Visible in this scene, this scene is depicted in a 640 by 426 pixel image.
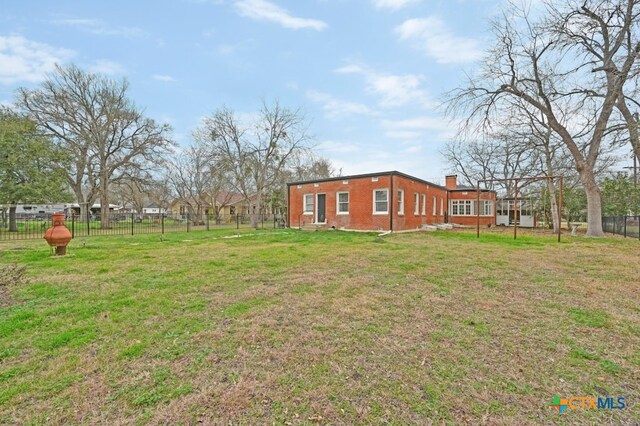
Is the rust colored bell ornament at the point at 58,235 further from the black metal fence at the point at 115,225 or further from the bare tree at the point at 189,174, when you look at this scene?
the bare tree at the point at 189,174

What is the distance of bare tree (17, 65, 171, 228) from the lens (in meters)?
20.3

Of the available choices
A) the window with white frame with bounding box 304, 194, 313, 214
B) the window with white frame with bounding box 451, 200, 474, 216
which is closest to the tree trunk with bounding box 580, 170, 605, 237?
the window with white frame with bounding box 451, 200, 474, 216

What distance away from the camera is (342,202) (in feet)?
57.0

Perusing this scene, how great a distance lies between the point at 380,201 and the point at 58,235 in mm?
13204

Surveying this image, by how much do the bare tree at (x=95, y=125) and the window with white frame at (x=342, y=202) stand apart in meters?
15.3

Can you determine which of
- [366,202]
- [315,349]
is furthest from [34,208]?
[315,349]

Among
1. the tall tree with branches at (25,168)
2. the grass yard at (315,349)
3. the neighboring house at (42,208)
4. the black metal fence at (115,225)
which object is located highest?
the tall tree with branches at (25,168)

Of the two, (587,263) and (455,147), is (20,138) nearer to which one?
(587,263)

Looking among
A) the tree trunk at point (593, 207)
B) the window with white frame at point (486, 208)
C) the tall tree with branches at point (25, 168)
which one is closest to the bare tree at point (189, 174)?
the tall tree with branches at point (25, 168)

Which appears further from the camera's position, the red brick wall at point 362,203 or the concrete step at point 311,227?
the concrete step at point 311,227

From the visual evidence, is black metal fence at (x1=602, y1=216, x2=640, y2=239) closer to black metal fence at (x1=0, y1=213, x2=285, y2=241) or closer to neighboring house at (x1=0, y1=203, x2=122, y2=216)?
black metal fence at (x1=0, y1=213, x2=285, y2=241)

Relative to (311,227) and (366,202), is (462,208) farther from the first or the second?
(311,227)

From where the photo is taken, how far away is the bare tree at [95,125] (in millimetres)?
20328

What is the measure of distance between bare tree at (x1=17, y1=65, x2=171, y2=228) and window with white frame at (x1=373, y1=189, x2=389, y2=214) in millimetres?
17606
